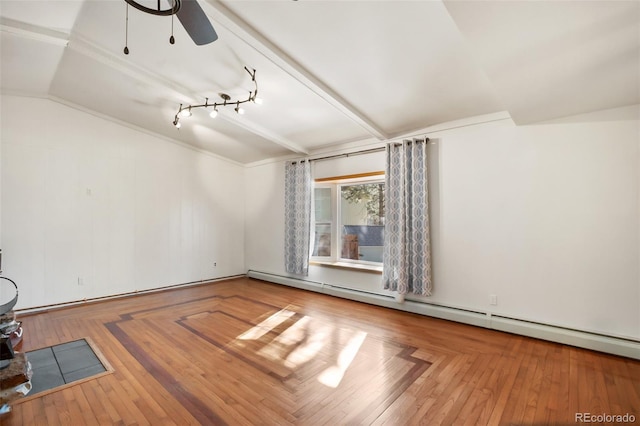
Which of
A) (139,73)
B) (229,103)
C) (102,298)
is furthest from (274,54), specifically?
(102,298)

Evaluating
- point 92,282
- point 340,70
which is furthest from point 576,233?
point 92,282

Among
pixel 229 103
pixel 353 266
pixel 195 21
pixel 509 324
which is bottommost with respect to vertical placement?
pixel 509 324

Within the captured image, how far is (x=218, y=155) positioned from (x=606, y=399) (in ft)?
21.2

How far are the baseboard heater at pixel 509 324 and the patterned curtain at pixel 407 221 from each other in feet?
0.81

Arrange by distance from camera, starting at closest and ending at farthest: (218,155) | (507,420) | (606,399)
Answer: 1. (507,420)
2. (606,399)
3. (218,155)

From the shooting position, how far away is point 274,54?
8.81 feet

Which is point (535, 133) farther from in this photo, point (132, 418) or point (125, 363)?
point (125, 363)

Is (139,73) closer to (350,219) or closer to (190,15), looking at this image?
(190,15)

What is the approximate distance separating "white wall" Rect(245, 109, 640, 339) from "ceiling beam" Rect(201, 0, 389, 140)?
1386 mm

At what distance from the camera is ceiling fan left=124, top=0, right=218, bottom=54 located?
164cm

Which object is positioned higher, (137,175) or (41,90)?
(41,90)

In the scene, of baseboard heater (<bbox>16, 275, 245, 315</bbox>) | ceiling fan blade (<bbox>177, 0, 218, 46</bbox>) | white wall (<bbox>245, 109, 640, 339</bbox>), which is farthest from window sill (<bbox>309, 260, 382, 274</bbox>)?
ceiling fan blade (<bbox>177, 0, 218, 46</bbox>)

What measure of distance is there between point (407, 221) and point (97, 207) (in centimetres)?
478

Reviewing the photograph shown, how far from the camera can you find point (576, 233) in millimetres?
3000
